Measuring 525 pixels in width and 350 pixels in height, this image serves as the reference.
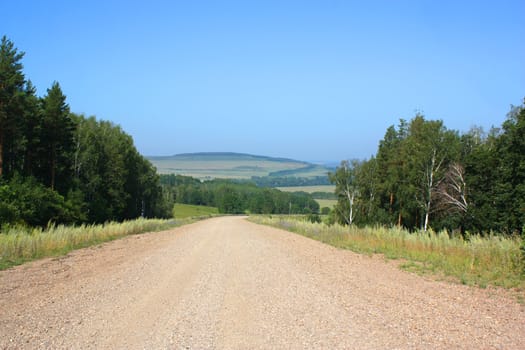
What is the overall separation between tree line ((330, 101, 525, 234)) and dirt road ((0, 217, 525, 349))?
2134 centimetres

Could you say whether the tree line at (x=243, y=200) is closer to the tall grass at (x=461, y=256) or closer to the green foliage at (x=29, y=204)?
the green foliage at (x=29, y=204)

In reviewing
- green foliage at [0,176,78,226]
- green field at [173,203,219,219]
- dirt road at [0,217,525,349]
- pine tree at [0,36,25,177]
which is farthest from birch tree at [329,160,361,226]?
green field at [173,203,219,219]

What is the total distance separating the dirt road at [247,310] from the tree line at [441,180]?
21.3m

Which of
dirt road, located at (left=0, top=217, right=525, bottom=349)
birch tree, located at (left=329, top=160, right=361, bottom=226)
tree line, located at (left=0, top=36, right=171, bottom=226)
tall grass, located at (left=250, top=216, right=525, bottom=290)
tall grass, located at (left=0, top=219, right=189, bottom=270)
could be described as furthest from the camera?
birch tree, located at (left=329, top=160, right=361, bottom=226)

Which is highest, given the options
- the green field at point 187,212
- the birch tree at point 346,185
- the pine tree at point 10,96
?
the pine tree at point 10,96

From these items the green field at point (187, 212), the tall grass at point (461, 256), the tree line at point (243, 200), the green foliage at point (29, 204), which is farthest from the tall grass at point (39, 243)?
the tree line at point (243, 200)

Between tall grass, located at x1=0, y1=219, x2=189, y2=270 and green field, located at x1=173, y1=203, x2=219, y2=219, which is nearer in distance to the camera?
tall grass, located at x1=0, y1=219, x2=189, y2=270

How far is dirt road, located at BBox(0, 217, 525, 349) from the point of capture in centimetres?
566

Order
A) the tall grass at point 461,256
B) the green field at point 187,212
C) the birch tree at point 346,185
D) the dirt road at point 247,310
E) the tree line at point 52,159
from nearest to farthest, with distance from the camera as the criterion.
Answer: the dirt road at point 247,310 → the tall grass at point 461,256 → the tree line at point 52,159 → the birch tree at point 346,185 → the green field at point 187,212

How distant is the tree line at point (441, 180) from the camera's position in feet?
117

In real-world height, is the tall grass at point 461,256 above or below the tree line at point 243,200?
above

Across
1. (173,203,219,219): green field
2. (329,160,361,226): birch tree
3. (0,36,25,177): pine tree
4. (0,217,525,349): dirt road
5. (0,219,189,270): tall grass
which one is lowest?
(173,203,219,219): green field

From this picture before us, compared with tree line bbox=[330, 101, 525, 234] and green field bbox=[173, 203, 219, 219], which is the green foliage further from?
green field bbox=[173, 203, 219, 219]

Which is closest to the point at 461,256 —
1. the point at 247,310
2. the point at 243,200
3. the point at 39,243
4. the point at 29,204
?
the point at 247,310
